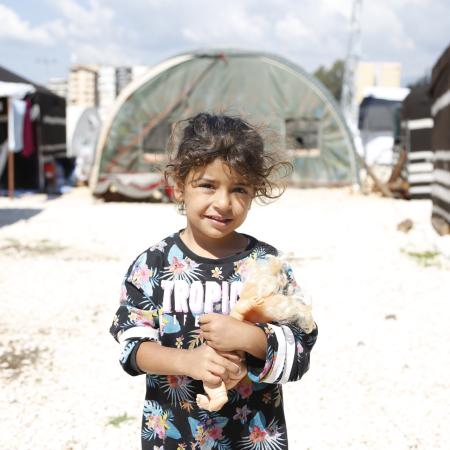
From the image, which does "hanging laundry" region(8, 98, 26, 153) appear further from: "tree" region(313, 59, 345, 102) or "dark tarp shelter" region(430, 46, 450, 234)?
"tree" region(313, 59, 345, 102)

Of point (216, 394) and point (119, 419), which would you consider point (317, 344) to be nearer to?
point (119, 419)

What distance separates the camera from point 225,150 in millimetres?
1725

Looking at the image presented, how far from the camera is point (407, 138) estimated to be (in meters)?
13.8

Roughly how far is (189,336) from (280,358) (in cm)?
29

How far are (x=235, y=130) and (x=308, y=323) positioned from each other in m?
0.57

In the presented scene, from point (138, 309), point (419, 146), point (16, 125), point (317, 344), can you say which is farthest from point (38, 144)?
point (138, 309)

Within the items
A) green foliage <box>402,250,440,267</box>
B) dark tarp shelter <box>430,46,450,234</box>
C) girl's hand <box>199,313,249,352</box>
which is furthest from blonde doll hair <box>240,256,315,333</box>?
dark tarp shelter <box>430,46,450,234</box>

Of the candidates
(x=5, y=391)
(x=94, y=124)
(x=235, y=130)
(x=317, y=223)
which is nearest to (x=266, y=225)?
(x=317, y=223)

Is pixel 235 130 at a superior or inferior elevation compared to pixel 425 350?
superior

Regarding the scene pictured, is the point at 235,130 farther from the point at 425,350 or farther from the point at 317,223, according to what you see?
the point at 317,223

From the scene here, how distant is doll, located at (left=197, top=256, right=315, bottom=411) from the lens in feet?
5.08

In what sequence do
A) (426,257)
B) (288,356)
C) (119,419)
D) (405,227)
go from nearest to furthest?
(288,356)
(119,419)
(426,257)
(405,227)

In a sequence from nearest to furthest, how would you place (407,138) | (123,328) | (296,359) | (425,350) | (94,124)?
(296,359) < (123,328) < (425,350) < (407,138) < (94,124)

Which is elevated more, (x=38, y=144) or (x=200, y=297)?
(x=38, y=144)
